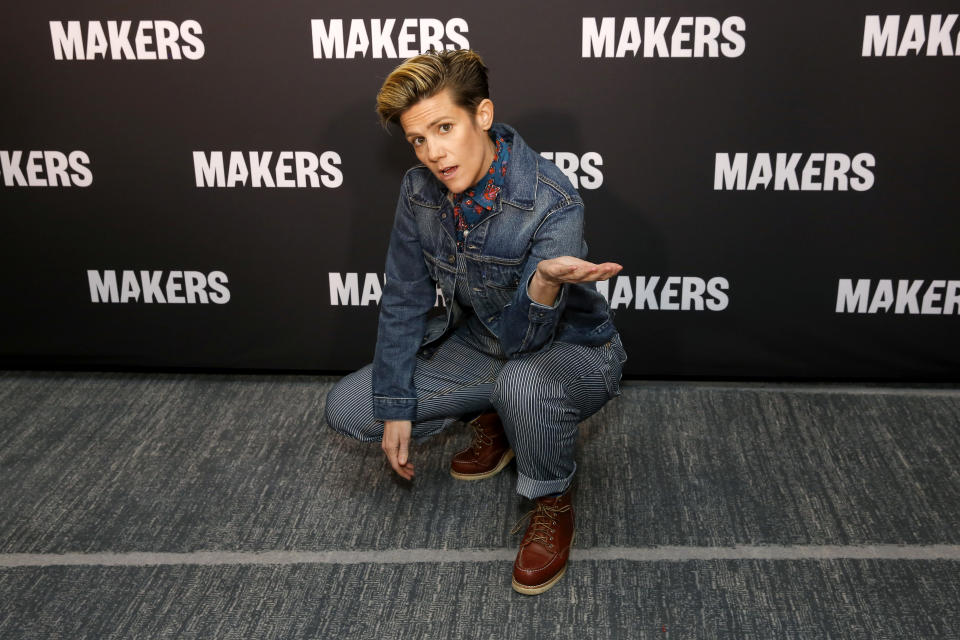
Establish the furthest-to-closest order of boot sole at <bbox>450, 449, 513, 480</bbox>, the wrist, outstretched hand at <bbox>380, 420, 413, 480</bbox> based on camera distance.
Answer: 1. boot sole at <bbox>450, 449, 513, 480</bbox>
2. outstretched hand at <bbox>380, 420, 413, 480</bbox>
3. the wrist

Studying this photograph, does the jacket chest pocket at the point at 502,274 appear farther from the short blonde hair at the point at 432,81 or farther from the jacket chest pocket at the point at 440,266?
the short blonde hair at the point at 432,81

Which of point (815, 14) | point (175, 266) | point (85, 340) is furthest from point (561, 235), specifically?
point (85, 340)

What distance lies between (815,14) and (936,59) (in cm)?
29

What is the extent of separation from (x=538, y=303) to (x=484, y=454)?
53 cm

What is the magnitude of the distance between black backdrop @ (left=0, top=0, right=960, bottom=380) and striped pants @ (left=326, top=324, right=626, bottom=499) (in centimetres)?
53

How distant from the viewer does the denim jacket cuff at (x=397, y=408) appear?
1.69 m

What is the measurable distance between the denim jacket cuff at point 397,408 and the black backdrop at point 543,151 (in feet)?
2.13

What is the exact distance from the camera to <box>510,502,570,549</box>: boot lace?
5.25 feet

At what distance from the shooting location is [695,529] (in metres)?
1.71

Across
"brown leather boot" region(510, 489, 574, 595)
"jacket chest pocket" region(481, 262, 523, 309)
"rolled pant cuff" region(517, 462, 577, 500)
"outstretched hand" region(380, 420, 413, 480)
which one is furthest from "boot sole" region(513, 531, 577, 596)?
"jacket chest pocket" region(481, 262, 523, 309)

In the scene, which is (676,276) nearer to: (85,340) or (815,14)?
(815,14)

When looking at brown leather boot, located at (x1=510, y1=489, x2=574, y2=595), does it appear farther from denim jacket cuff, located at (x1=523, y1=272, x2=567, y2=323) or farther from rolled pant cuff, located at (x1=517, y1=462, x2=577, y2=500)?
denim jacket cuff, located at (x1=523, y1=272, x2=567, y2=323)

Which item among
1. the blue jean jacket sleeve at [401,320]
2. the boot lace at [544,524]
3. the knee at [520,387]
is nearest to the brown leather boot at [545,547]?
the boot lace at [544,524]

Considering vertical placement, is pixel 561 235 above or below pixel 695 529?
above
